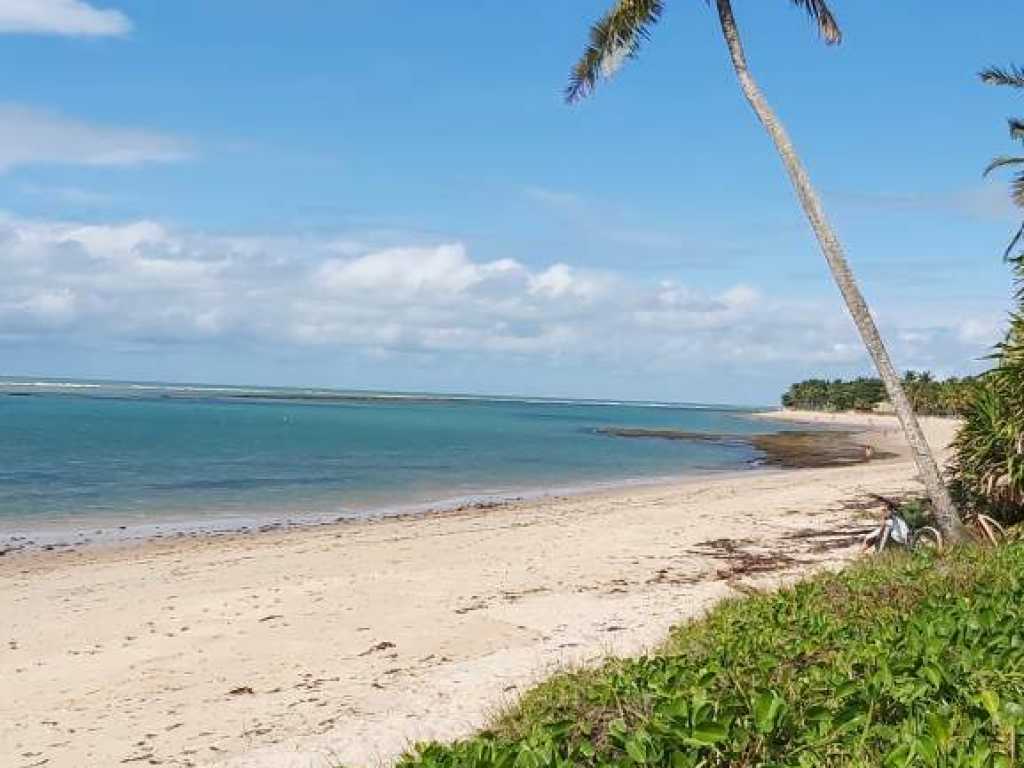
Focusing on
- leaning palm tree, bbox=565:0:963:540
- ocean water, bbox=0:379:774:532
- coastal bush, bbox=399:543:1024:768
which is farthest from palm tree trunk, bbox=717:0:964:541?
ocean water, bbox=0:379:774:532

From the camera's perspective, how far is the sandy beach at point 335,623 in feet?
24.2

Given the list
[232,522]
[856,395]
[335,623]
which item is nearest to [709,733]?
[335,623]

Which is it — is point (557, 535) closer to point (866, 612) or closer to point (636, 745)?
point (866, 612)

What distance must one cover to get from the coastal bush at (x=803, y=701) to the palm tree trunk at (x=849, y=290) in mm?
6380

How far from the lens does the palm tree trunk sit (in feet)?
39.9

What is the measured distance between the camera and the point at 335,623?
36.0 feet

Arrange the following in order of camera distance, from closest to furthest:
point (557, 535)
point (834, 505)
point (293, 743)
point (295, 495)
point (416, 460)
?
point (293, 743) < point (557, 535) < point (834, 505) < point (295, 495) < point (416, 460)

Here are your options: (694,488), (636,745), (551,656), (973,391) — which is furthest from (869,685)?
(694,488)

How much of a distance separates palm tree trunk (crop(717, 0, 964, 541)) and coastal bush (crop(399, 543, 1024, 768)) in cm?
638

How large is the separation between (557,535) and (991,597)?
1302cm

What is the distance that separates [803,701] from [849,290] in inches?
398

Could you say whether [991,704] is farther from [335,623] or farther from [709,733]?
[335,623]

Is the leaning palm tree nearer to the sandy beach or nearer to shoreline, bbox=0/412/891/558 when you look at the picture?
the sandy beach

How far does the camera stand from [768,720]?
124 inches
